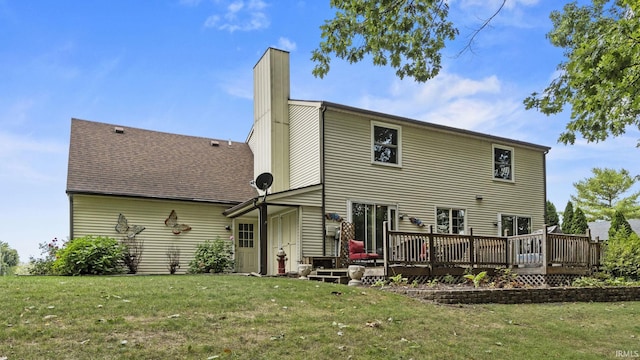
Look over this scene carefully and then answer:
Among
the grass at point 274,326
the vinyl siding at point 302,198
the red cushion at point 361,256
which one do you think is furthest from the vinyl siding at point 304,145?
the grass at point 274,326

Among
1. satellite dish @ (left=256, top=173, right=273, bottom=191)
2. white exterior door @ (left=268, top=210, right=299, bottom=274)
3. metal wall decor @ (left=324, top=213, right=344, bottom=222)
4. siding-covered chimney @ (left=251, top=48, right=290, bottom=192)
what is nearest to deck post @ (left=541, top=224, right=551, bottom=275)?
metal wall decor @ (left=324, top=213, right=344, bottom=222)

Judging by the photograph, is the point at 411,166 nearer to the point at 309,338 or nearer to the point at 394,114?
the point at 394,114

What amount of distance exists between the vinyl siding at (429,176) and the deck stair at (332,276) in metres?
3.06

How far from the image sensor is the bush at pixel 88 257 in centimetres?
1277

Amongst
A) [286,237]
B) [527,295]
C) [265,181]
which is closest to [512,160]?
[286,237]

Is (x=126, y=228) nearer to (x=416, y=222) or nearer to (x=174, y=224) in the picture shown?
(x=174, y=224)

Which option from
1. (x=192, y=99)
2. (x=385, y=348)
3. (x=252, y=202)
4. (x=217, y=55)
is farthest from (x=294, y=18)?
(x=385, y=348)

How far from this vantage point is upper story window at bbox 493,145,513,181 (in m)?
18.8

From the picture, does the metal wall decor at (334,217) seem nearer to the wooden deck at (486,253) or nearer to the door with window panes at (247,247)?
the wooden deck at (486,253)

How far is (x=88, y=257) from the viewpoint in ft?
42.3

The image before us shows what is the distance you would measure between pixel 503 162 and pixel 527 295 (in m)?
9.47

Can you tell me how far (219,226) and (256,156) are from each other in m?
3.54

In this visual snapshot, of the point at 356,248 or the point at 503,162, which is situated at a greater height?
the point at 503,162

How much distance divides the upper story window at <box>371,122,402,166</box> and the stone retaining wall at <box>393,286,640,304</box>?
6871 mm
